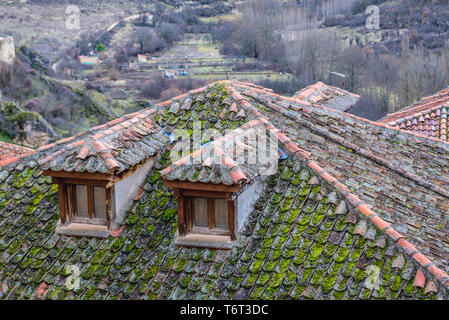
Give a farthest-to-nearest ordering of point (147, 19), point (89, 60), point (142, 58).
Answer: point (147, 19), point (89, 60), point (142, 58)

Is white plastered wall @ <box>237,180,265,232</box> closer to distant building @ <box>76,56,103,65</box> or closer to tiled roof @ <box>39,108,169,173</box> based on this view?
tiled roof @ <box>39,108,169,173</box>

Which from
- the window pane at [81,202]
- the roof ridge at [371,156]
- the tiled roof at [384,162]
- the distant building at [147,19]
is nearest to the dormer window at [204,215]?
the window pane at [81,202]

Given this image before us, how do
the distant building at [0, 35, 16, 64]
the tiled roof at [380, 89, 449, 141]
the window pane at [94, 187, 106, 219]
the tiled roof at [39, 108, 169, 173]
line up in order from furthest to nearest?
the distant building at [0, 35, 16, 64] → the tiled roof at [380, 89, 449, 141] → the window pane at [94, 187, 106, 219] → the tiled roof at [39, 108, 169, 173]

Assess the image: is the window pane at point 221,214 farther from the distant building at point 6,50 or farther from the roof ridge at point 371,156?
the distant building at point 6,50

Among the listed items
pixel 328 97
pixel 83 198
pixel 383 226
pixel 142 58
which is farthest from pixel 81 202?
pixel 142 58

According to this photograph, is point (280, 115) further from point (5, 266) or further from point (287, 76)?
point (287, 76)

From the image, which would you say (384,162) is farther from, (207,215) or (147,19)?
(147,19)

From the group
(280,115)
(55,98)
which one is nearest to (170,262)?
(280,115)

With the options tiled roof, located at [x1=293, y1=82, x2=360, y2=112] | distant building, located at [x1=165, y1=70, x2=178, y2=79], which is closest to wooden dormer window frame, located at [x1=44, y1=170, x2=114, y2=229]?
tiled roof, located at [x1=293, y1=82, x2=360, y2=112]
